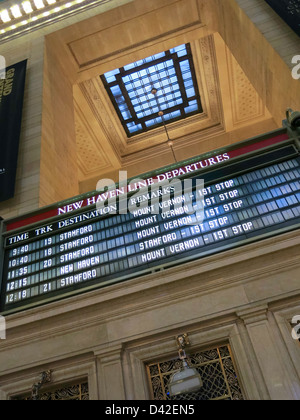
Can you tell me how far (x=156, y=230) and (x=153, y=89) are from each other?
390 inches

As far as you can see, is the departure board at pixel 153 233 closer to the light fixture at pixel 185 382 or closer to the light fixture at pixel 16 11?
the light fixture at pixel 185 382

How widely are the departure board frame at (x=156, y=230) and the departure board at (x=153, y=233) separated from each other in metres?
0.01

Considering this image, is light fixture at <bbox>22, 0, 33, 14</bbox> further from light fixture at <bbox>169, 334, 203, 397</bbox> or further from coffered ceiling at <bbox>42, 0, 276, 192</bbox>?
A: light fixture at <bbox>169, 334, 203, 397</bbox>

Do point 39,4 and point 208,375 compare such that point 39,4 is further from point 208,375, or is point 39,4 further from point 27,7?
point 208,375

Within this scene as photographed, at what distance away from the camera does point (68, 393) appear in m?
4.07

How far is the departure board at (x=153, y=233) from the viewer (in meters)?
Result: 4.51

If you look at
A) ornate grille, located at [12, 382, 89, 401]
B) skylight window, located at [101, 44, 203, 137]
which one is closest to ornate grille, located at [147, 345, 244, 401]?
ornate grille, located at [12, 382, 89, 401]

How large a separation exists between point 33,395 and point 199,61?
12.2 m

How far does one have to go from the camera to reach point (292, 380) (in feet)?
11.0

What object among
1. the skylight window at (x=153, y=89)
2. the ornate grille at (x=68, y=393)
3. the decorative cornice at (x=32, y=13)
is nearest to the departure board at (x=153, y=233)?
the ornate grille at (x=68, y=393)

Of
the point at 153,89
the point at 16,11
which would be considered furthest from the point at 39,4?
the point at 153,89

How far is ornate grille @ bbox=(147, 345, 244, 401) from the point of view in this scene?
359 centimetres

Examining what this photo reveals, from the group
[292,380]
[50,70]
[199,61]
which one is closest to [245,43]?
[199,61]

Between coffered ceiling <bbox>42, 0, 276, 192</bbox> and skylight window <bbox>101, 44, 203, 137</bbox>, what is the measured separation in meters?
0.28
